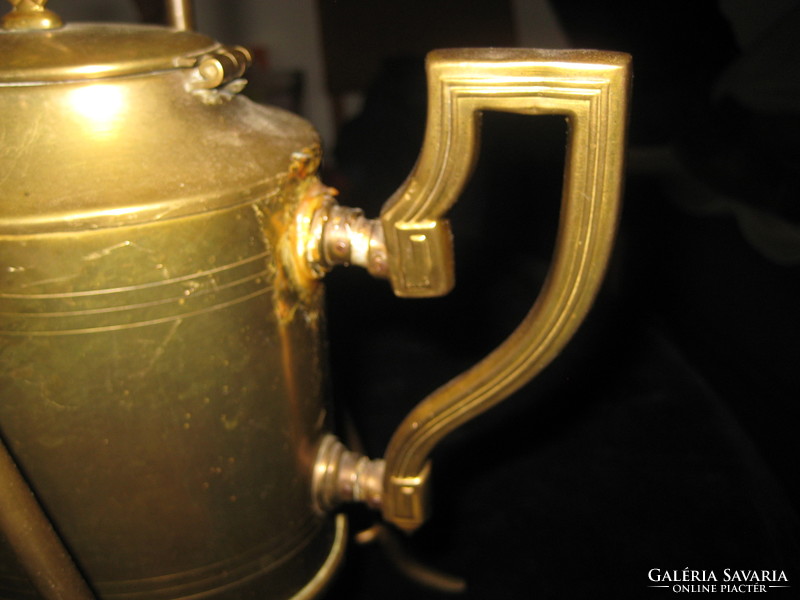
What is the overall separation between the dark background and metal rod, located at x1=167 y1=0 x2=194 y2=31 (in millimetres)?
547

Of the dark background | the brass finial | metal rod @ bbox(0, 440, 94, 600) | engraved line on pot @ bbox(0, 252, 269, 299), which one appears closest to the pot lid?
the brass finial

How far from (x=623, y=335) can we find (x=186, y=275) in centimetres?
122

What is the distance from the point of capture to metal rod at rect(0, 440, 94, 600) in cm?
53

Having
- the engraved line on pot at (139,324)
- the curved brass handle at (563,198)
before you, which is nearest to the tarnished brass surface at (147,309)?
the engraved line on pot at (139,324)

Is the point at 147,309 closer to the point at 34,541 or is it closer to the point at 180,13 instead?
the point at 34,541

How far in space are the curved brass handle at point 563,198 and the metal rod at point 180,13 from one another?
38cm

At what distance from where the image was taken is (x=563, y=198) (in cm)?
52

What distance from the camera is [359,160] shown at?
79.1 inches

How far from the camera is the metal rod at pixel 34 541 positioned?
526 mm

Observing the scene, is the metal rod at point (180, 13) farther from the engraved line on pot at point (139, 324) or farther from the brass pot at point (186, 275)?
the engraved line on pot at point (139, 324)

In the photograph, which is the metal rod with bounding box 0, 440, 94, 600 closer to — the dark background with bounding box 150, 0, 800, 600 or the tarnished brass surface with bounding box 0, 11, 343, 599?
the tarnished brass surface with bounding box 0, 11, 343, 599

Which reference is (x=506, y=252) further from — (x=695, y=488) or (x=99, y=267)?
(x=99, y=267)

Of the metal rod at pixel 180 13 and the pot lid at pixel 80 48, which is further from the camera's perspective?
the metal rod at pixel 180 13

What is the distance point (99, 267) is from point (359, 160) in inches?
61.1
